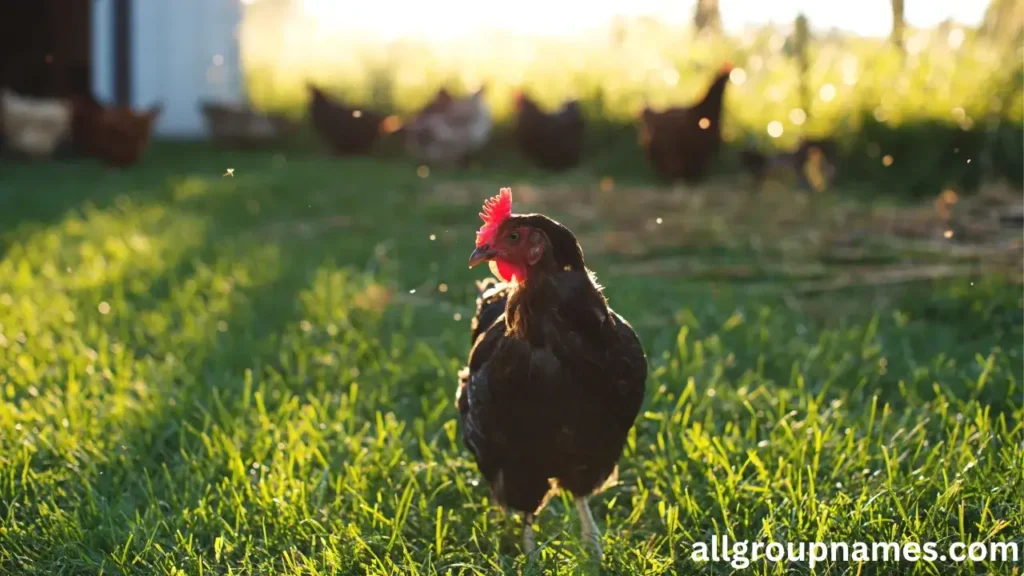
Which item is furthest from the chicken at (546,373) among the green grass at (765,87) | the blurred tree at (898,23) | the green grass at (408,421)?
the blurred tree at (898,23)

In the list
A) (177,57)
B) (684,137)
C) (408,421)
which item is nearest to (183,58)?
(177,57)

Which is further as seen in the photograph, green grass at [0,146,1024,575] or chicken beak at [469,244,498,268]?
green grass at [0,146,1024,575]

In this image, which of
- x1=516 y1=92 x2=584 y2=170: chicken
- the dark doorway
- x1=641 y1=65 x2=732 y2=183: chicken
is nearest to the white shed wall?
the dark doorway

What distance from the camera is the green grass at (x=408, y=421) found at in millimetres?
2018

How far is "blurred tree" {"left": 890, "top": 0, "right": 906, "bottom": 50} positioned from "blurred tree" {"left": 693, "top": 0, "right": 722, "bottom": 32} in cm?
101

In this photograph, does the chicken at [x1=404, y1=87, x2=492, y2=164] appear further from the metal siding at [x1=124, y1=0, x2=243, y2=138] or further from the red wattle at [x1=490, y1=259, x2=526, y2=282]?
the red wattle at [x1=490, y1=259, x2=526, y2=282]

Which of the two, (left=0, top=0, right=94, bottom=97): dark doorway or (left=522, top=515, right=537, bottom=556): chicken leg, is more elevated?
(left=0, top=0, right=94, bottom=97): dark doorway

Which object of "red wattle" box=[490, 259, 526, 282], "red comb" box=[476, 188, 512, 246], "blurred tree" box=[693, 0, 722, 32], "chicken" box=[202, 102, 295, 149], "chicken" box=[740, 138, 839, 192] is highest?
"blurred tree" box=[693, 0, 722, 32]

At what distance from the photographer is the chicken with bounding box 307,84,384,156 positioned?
11.5 metres

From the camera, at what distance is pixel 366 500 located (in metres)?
2.25

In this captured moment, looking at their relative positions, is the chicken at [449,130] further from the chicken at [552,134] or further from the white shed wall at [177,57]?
the white shed wall at [177,57]

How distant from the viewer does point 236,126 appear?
11789mm

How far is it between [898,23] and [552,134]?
388cm

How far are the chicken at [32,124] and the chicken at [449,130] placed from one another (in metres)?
3.82
